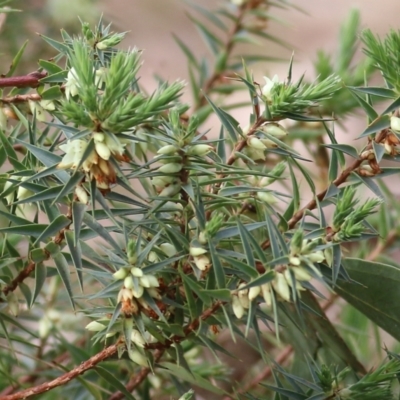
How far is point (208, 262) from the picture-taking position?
34 cm

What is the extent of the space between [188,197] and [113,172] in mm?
64

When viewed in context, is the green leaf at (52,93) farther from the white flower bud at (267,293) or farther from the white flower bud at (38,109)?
the white flower bud at (267,293)

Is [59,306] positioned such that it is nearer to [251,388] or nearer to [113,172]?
[251,388]

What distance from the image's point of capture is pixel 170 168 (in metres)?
0.33

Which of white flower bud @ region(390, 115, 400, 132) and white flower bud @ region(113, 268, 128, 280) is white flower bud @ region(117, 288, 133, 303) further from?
white flower bud @ region(390, 115, 400, 132)

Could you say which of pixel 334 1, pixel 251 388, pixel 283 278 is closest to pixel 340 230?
pixel 283 278

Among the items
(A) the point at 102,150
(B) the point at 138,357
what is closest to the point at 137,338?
(B) the point at 138,357

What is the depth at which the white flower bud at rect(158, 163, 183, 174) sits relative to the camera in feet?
1.09

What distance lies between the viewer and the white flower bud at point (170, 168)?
1.09 ft

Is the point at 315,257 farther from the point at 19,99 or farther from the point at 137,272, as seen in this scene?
the point at 19,99

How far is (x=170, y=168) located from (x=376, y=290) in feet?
0.60

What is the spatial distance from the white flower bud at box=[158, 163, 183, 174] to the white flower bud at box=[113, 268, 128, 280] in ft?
0.19

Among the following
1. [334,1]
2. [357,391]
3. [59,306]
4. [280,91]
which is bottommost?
[59,306]

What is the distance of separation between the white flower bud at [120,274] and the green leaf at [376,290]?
160 millimetres
